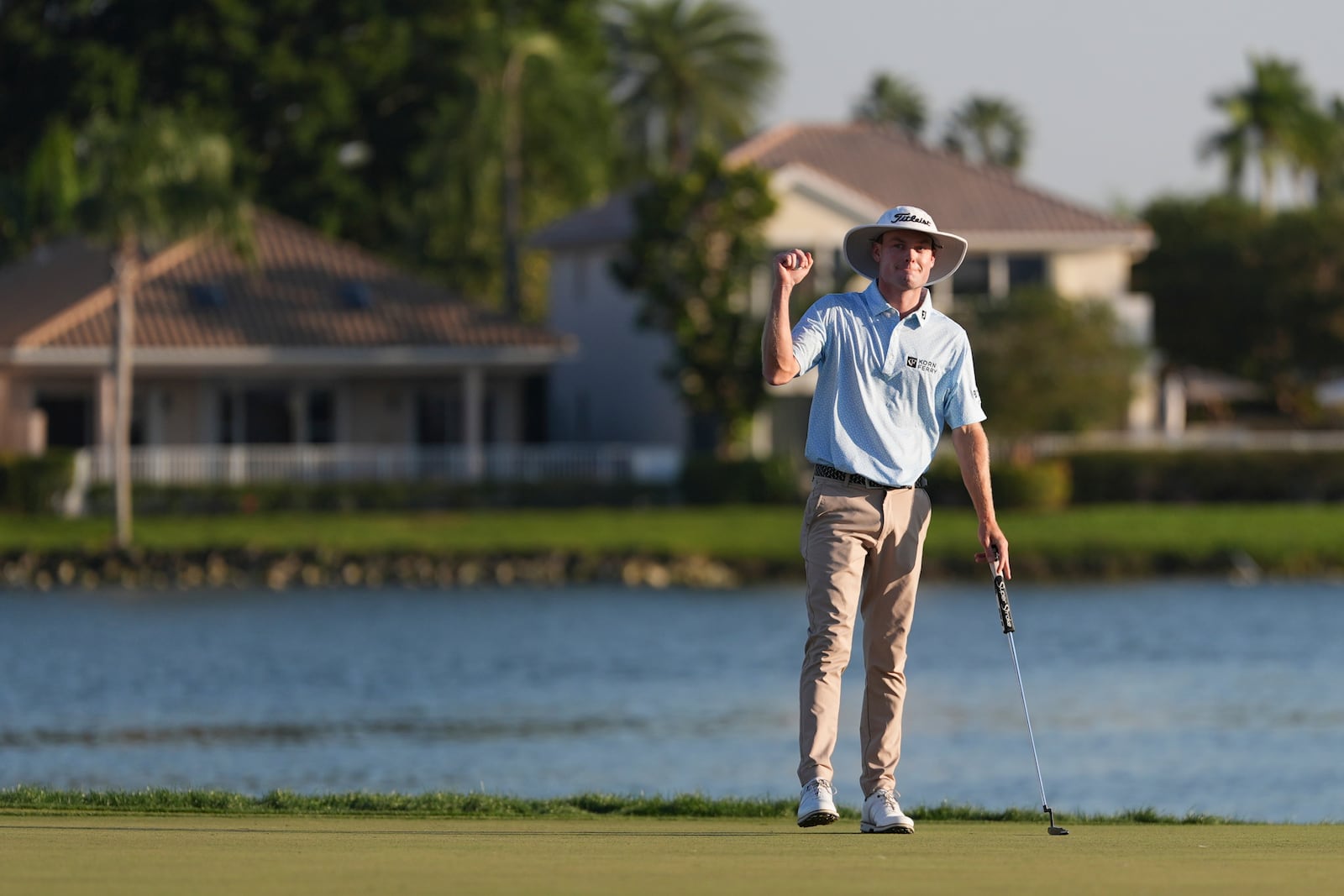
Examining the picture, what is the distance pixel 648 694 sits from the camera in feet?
87.2

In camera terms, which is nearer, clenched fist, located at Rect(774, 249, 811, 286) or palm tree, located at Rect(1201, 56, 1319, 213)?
clenched fist, located at Rect(774, 249, 811, 286)

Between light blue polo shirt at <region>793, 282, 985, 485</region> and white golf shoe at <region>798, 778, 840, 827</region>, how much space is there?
1128 mm

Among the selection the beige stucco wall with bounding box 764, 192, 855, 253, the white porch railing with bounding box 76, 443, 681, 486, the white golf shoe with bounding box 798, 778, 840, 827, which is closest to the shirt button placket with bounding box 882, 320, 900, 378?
the white golf shoe with bounding box 798, 778, 840, 827

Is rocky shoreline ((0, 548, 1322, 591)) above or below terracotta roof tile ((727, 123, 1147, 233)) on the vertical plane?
below

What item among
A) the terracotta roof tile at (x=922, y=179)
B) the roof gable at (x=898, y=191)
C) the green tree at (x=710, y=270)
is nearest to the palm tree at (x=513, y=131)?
the roof gable at (x=898, y=191)

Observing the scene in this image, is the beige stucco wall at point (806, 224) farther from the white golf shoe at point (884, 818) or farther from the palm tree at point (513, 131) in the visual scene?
the white golf shoe at point (884, 818)

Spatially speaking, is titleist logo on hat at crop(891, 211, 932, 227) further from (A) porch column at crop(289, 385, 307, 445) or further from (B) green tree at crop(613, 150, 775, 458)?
(A) porch column at crop(289, 385, 307, 445)

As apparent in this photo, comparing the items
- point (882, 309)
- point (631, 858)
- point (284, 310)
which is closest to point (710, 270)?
point (284, 310)

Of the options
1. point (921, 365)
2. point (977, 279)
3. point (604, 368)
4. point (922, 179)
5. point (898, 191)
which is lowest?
point (921, 365)

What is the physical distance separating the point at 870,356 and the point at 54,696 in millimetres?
18231

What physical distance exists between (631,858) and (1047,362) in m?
38.6

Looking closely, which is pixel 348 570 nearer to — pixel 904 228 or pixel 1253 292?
pixel 1253 292

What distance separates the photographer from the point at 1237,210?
66.1 metres

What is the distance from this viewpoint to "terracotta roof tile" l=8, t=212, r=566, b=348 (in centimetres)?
4522
